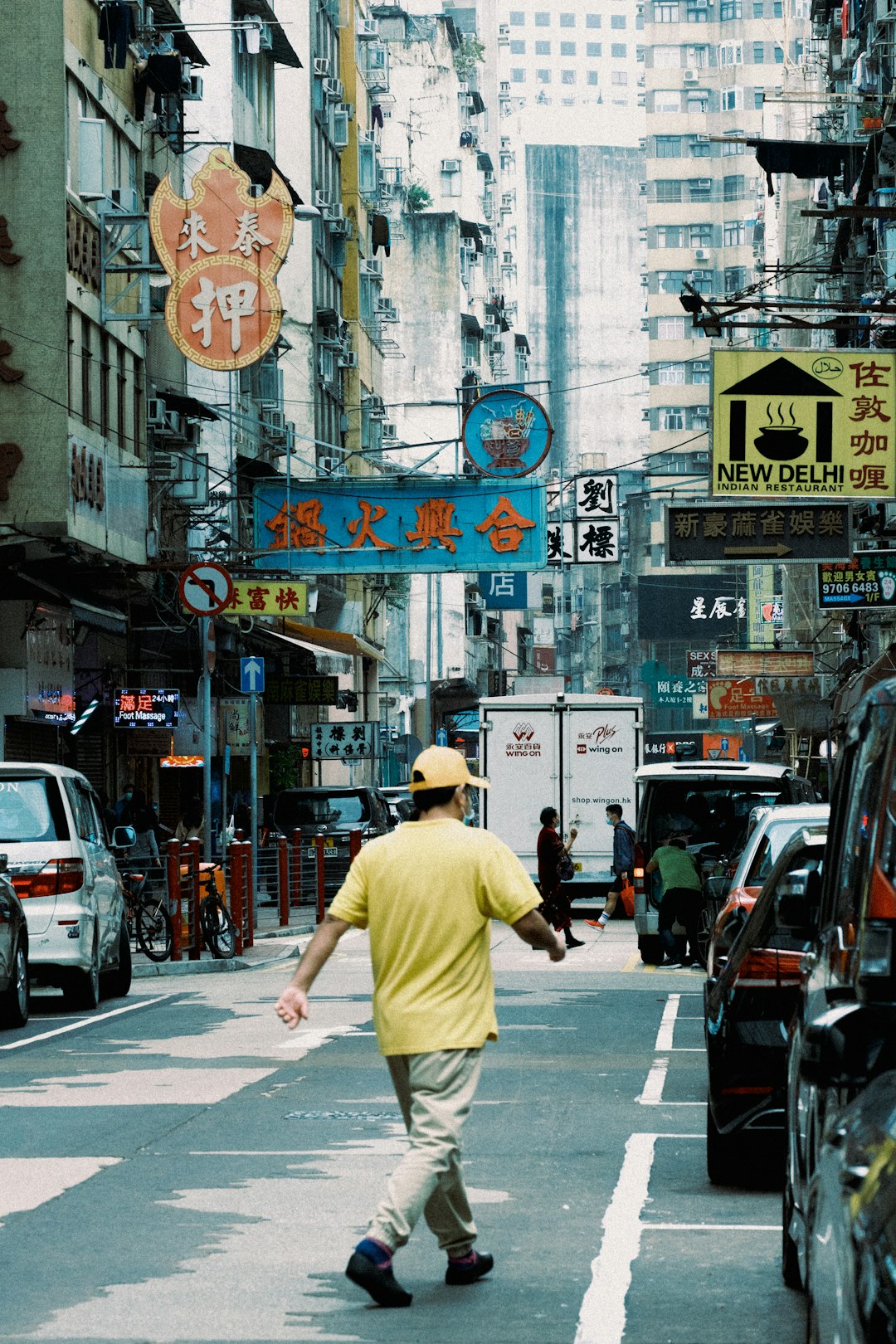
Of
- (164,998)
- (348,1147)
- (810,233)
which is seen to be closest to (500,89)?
(810,233)

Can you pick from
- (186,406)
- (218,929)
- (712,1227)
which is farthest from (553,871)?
(712,1227)

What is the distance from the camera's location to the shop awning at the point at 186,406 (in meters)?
37.2

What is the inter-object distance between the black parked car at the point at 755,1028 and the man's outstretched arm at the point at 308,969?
2.15 meters

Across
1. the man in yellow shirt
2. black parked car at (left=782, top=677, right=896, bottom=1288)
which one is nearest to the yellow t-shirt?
the man in yellow shirt

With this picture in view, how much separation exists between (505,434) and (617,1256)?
27687mm

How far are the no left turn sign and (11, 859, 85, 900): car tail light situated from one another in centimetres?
628

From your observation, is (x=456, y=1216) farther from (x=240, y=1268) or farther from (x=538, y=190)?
(x=538, y=190)

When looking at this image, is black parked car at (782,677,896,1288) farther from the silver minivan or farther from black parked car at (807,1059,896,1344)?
the silver minivan

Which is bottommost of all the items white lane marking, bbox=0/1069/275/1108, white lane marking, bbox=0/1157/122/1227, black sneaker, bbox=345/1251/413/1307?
white lane marking, bbox=0/1069/275/1108

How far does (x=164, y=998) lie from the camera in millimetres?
19766

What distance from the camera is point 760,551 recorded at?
1134 inches

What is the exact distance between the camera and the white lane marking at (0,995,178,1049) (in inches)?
622

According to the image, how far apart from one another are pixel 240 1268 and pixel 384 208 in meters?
85.0

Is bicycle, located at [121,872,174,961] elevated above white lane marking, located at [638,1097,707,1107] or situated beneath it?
elevated above
